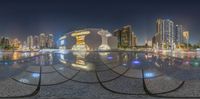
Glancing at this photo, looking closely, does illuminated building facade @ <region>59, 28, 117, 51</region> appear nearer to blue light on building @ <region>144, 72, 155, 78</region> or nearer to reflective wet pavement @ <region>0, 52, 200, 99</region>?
reflective wet pavement @ <region>0, 52, 200, 99</region>

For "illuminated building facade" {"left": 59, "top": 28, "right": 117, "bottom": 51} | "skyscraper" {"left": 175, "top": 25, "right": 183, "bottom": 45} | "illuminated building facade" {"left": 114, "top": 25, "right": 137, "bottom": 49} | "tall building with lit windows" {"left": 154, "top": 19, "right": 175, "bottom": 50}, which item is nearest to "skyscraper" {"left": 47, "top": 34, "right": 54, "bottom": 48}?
Result: "illuminated building facade" {"left": 59, "top": 28, "right": 117, "bottom": 51}

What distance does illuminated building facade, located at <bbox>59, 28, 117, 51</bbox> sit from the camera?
5.18 m

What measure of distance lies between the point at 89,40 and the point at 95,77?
0.80 m

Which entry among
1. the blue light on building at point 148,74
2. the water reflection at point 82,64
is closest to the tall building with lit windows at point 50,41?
the water reflection at point 82,64

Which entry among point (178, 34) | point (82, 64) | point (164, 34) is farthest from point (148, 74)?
point (178, 34)

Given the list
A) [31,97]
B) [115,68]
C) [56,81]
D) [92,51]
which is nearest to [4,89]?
[31,97]

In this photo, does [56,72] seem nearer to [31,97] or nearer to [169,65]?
[31,97]

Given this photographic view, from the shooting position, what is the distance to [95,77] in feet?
17.6

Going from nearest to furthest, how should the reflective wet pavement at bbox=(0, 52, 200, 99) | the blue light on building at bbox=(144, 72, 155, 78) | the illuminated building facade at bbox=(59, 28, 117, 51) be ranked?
the reflective wet pavement at bbox=(0, 52, 200, 99)
the illuminated building facade at bbox=(59, 28, 117, 51)
the blue light on building at bbox=(144, 72, 155, 78)

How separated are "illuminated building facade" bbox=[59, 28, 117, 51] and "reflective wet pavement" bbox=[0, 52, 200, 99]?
0.22 meters

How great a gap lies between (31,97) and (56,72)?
0.79 m

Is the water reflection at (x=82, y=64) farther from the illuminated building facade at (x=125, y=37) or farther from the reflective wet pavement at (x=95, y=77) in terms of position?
the illuminated building facade at (x=125, y=37)

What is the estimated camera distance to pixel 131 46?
6164mm

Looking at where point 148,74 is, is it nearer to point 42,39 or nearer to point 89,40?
point 89,40
